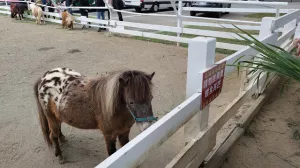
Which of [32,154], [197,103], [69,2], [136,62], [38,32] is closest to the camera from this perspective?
[197,103]

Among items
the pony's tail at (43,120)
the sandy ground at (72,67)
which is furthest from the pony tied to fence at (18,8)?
the pony's tail at (43,120)

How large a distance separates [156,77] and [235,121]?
2.40 m

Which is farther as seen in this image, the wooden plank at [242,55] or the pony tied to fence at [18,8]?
the pony tied to fence at [18,8]

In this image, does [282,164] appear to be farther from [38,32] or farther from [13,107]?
[38,32]

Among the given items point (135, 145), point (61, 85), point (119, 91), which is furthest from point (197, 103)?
point (61, 85)

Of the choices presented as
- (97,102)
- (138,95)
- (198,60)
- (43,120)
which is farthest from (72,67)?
(198,60)

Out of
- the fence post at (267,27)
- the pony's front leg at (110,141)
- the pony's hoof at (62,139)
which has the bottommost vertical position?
the pony's hoof at (62,139)

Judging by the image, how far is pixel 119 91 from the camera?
6.79 ft

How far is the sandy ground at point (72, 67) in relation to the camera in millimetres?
2957

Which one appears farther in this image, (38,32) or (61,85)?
(38,32)

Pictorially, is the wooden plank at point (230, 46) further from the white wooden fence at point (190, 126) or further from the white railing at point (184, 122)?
the white railing at point (184, 122)

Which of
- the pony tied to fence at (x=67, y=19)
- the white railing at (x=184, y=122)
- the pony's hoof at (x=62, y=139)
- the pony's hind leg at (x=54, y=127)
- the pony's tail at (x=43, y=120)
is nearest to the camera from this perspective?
the white railing at (x=184, y=122)

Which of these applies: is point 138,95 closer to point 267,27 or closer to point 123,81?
point 123,81

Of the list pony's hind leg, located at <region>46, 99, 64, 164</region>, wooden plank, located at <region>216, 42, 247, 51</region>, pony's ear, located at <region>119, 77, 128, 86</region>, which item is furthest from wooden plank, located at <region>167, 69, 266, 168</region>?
wooden plank, located at <region>216, 42, 247, 51</region>
